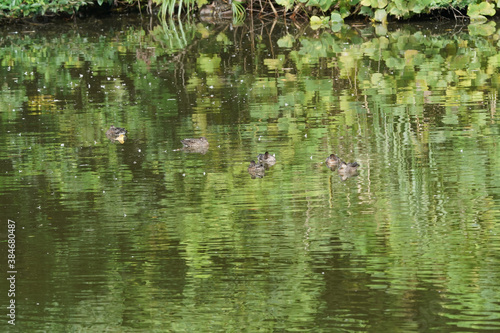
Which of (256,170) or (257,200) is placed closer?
(257,200)

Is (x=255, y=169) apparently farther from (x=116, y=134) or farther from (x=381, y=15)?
(x=381, y=15)

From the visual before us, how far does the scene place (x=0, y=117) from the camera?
976 cm

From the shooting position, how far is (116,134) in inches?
328

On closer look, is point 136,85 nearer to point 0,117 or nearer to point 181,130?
point 0,117

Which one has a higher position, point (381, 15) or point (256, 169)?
point (381, 15)

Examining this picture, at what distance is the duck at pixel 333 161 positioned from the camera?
6895 millimetres

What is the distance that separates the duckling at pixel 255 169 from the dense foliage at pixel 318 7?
10615 mm

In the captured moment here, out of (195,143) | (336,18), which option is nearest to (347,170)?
(195,143)

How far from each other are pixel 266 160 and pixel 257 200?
2.93ft

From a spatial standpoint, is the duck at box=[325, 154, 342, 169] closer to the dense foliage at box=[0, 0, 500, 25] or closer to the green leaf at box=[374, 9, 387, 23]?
the dense foliage at box=[0, 0, 500, 25]

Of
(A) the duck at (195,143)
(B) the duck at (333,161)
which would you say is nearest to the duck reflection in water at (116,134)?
(A) the duck at (195,143)

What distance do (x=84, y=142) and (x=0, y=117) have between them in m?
1.92

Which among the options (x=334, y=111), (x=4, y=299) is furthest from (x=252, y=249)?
(x=334, y=111)

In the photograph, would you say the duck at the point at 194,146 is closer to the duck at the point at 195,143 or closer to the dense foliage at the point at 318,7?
the duck at the point at 195,143
